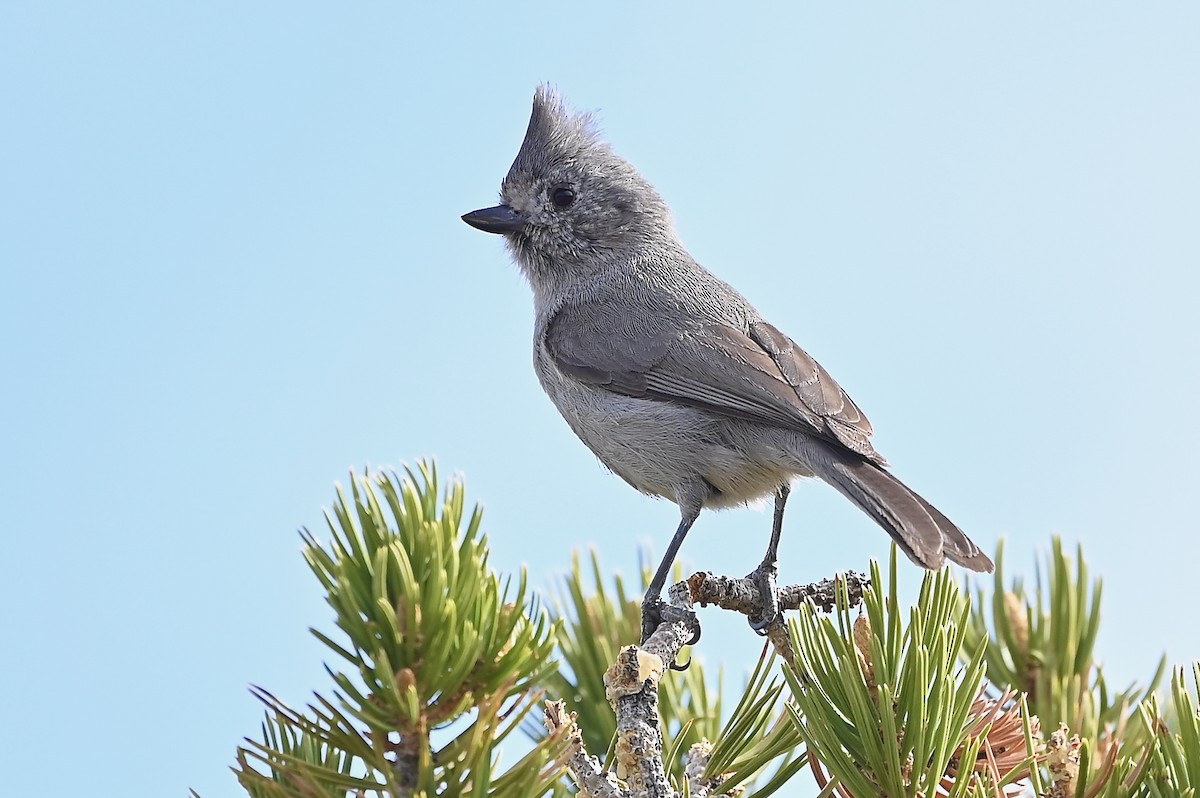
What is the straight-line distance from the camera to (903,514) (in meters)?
2.72

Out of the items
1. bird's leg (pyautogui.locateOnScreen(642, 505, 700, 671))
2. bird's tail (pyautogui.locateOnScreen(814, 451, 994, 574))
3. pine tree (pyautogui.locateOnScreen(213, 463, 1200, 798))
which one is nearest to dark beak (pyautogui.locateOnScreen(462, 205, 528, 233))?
bird's leg (pyautogui.locateOnScreen(642, 505, 700, 671))

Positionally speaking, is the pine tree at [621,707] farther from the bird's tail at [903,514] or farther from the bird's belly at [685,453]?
the bird's belly at [685,453]

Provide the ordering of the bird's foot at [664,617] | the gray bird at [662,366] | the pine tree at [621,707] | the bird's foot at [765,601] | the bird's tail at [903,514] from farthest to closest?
the gray bird at [662,366], the bird's tail at [903,514], the bird's foot at [765,601], the bird's foot at [664,617], the pine tree at [621,707]

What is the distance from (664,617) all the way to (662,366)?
5.59 feet

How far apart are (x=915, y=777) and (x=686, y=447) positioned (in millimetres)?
2007

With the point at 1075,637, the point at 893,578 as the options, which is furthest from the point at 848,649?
the point at 1075,637

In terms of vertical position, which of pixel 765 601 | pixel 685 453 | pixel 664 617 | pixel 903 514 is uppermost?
pixel 685 453

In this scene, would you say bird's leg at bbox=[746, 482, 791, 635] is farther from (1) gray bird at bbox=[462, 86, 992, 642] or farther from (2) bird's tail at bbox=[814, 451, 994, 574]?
(2) bird's tail at bbox=[814, 451, 994, 574]

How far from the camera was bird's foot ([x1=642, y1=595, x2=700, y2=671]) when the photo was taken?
194 cm

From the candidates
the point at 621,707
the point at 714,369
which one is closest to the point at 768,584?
the point at 621,707

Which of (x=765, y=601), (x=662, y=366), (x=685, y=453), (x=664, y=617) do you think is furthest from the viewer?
(x=662, y=366)

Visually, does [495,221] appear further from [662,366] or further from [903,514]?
[903,514]

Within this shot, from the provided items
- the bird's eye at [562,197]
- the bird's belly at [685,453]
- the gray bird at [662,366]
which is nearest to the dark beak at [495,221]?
the gray bird at [662,366]

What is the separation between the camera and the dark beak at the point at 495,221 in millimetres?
4379
